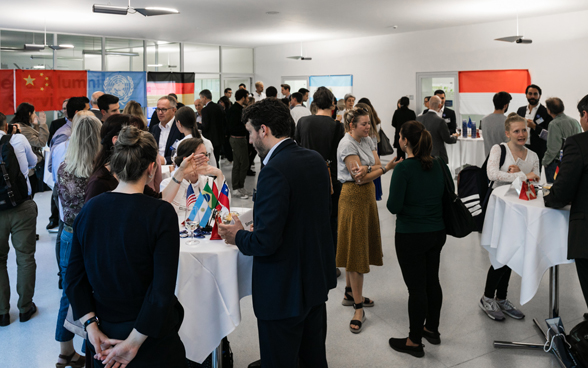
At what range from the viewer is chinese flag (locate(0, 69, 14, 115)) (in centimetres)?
881

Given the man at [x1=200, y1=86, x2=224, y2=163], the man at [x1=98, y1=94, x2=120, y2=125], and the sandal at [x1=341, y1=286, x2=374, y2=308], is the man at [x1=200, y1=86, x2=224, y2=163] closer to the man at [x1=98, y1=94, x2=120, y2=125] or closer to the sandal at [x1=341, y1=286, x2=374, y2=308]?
the man at [x1=98, y1=94, x2=120, y2=125]

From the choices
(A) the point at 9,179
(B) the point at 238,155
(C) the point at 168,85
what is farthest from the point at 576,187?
(C) the point at 168,85

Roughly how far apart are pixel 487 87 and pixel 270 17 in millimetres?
5065

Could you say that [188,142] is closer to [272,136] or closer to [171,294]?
[272,136]

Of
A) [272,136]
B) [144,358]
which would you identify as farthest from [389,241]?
[144,358]

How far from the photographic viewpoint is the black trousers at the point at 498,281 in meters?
3.64

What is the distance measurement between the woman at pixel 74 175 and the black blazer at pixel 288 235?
1.24 metres

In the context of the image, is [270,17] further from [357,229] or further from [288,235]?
[288,235]

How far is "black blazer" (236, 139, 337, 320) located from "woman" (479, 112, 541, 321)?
6.75ft

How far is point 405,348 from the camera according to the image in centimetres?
315

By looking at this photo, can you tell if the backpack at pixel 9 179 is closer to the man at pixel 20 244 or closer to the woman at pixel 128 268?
the man at pixel 20 244

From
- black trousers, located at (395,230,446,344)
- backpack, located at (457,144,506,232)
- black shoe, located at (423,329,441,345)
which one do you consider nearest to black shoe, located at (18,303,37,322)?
black trousers, located at (395,230,446,344)

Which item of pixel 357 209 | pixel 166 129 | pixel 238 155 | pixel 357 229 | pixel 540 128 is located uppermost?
pixel 540 128

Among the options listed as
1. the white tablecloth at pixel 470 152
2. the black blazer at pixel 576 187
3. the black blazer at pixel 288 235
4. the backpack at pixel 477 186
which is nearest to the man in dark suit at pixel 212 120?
the white tablecloth at pixel 470 152
